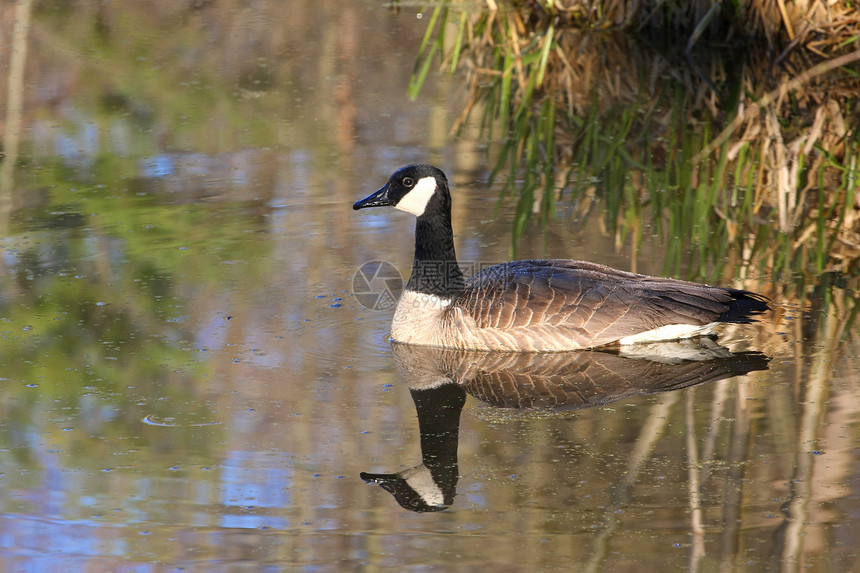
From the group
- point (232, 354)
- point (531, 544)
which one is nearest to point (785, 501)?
point (531, 544)

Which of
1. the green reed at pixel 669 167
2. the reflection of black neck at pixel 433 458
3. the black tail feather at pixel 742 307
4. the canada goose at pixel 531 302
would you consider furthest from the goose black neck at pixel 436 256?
the black tail feather at pixel 742 307

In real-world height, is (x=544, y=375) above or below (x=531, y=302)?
below

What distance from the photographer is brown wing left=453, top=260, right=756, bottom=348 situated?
6.36 m

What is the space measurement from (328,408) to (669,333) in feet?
6.88

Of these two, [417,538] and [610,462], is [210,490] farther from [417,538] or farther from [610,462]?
[610,462]

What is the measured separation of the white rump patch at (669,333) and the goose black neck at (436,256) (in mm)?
1084

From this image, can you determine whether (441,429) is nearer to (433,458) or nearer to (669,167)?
(433,458)

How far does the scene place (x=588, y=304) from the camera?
6.39m

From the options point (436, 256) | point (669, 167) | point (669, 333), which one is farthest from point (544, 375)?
point (669, 167)

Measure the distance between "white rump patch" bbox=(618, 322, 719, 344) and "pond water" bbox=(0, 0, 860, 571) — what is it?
0.21 m

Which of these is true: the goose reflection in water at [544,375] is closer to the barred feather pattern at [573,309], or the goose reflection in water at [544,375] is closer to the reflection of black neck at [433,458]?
the reflection of black neck at [433,458]

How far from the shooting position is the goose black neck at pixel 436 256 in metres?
6.77

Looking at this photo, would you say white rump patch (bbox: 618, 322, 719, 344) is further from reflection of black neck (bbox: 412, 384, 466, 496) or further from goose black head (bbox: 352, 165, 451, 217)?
goose black head (bbox: 352, 165, 451, 217)

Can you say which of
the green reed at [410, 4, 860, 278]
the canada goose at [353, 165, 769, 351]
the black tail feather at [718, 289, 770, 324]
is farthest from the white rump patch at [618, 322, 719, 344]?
the green reed at [410, 4, 860, 278]
